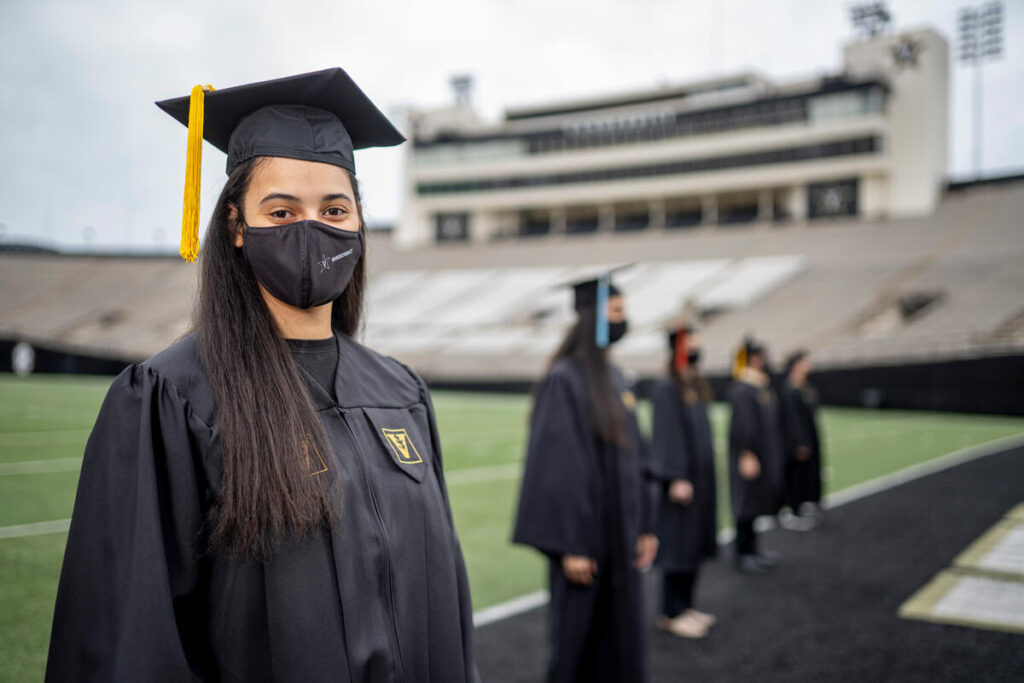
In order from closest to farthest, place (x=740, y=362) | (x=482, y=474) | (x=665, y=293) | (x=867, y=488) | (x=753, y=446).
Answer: (x=753, y=446) → (x=740, y=362) → (x=867, y=488) → (x=482, y=474) → (x=665, y=293)

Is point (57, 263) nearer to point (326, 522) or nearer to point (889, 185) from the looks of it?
point (889, 185)

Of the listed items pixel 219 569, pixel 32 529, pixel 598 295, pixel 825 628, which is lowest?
pixel 825 628

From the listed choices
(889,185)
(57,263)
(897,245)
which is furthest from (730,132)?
(57,263)

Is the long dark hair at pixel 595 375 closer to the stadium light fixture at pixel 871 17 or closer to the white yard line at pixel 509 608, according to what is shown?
the white yard line at pixel 509 608

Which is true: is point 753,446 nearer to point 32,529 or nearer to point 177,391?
point 177,391

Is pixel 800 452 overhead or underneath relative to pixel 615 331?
underneath

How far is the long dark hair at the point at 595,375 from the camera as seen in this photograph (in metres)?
3.79

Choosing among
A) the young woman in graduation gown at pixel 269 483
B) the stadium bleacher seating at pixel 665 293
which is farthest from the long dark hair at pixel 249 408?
the stadium bleacher seating at pixel 665 293

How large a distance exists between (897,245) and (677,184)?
1420cm

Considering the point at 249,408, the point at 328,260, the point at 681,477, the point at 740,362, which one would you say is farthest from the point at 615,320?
the point at 740,362

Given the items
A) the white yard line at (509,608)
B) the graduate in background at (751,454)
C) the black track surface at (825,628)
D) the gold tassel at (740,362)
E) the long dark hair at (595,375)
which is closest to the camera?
the long dark hair at (595,375)

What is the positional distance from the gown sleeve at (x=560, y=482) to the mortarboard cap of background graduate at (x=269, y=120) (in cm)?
218

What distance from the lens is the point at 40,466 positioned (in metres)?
10.3

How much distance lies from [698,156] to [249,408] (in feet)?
159
